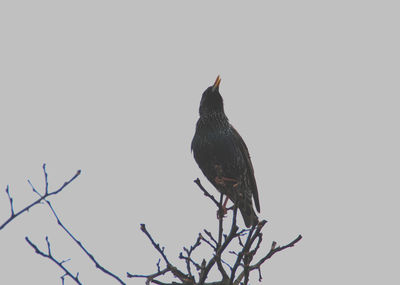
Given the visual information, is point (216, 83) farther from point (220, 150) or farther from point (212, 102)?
point (220, 150)

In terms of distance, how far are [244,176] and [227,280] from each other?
9.39ft

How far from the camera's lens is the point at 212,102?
7.15 metres

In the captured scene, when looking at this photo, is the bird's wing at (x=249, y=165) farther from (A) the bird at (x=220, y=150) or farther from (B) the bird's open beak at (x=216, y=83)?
(B) the bird's open beak at (x=216, y=83)

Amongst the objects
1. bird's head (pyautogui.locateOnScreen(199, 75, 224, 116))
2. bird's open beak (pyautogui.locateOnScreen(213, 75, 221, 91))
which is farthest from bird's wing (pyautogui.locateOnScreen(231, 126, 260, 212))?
bird's open beak (pyautogui.locateOnScreen(213, 75, 221, 91))

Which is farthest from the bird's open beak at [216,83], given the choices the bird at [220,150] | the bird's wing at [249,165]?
the bird's wing at [249,165]

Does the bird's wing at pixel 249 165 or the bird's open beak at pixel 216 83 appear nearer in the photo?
the bird's wing at pixel 249 165

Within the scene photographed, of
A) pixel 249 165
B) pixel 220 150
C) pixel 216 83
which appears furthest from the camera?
pixel 216 83

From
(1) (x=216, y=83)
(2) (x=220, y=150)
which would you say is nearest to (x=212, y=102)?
(1) (x=216, y=83)

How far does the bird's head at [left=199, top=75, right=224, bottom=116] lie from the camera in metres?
7.11

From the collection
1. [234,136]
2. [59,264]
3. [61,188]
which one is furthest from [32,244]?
[234,136]

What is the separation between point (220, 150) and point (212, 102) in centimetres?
84

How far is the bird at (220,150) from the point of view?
6543 mm

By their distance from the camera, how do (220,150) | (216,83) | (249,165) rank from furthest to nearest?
(216,83) → (249,165) → (220,150)

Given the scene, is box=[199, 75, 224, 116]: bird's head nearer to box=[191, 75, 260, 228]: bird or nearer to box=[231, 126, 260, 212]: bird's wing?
box=[191, 75, 260, 228]: bird
